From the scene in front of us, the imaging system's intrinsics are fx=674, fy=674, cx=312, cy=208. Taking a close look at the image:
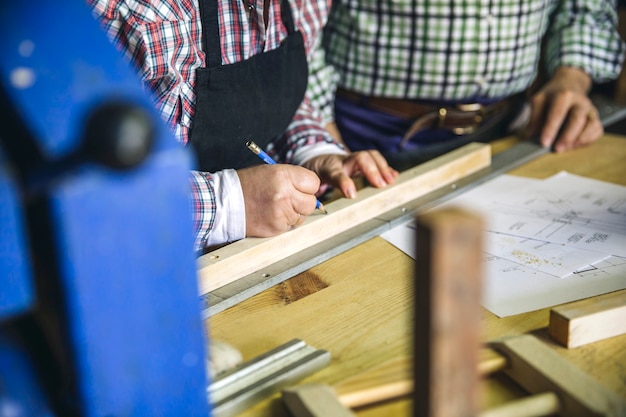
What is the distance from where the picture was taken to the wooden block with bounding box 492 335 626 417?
30.5 inches

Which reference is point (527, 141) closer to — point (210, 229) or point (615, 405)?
point (210, 229)

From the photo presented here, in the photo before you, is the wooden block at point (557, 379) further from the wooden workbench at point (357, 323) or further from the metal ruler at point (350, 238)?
the metal ruler at point (350, 238)

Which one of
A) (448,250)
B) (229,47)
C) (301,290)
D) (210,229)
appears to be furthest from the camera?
(229,47)

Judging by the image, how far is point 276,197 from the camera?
127cm

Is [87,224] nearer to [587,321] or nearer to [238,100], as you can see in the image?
[587,321]

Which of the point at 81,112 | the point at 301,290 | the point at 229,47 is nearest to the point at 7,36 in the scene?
the point at 81,112

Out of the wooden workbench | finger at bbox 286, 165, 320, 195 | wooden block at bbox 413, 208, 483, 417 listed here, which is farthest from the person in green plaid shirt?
wooden block at bbox 413, 208, 483, 417

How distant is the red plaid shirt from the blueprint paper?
1.23 ft

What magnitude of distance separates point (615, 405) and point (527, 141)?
1199 millimetres

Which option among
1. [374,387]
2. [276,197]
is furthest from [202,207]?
[374,387]

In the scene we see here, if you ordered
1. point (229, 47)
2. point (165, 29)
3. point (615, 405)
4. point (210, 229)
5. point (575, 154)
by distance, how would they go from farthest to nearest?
1. point (575, 154)
2. point (229, 47)
3. point (165, 29)
4. point (210, 229)
5. point (615, 405)

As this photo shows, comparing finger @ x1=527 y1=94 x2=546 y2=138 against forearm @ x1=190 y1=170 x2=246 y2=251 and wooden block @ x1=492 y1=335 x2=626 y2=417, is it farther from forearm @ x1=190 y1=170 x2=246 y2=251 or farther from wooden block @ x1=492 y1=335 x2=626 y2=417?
wooden block @ x1=492 y1=335 x2=626 y2=417

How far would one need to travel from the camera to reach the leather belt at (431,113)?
7.05ft

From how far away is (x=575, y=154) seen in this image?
178 centimetres
